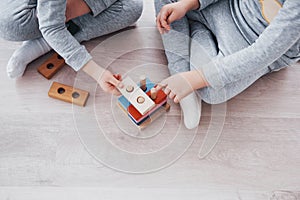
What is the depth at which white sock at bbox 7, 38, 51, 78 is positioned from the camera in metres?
0.79

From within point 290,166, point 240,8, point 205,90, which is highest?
point 240,8

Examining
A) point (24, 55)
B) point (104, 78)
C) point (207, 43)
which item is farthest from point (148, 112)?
point (24, 55)

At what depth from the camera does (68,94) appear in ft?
2.58

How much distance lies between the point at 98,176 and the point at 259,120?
382 mm

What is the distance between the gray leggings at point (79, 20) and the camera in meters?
0.76

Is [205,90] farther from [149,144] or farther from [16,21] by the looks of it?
[16,21]

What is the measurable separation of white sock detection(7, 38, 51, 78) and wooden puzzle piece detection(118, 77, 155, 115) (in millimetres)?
251

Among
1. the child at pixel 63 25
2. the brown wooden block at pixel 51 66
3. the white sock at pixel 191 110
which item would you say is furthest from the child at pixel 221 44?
the brown wooden block at pixel 51 66

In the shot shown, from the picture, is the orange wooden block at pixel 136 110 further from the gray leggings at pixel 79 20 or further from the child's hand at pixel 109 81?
the gray leggings at pixel 79 20

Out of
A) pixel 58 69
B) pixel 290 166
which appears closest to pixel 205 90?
pixel 290 166

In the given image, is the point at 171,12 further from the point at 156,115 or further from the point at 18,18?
the point at 18,18

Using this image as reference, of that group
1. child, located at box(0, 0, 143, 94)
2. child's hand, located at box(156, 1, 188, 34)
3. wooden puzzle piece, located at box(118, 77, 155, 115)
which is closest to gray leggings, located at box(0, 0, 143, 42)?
child, located at box(0, 0, 143, 94)

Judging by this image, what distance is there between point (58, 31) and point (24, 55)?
0.17 meters

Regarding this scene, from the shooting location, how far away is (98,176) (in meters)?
0.72
